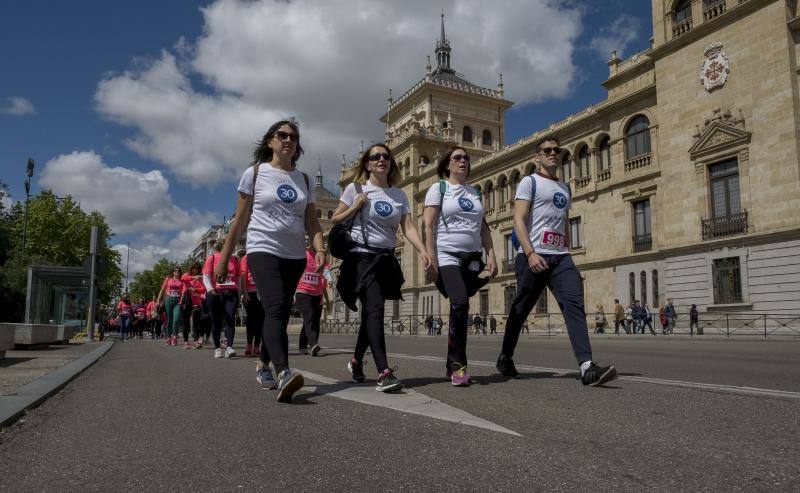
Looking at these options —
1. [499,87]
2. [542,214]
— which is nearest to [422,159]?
[499,87]

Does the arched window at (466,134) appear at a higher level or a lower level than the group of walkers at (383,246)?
higher

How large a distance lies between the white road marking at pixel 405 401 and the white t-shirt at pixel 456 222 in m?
1.35

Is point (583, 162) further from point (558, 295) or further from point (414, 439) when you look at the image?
point (414, 439)

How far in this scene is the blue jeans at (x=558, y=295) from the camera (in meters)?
4.91

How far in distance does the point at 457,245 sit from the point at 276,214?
159 centimetres

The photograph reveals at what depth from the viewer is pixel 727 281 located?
2361 centimetres

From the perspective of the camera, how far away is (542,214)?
5.35 metres

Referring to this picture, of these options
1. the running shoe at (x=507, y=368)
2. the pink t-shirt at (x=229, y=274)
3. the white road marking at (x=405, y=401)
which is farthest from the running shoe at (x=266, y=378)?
the pink t-shirt at (x=229, y=274)

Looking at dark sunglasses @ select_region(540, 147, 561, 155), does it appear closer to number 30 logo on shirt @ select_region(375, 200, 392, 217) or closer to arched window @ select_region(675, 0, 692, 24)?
number 30 logo on shirt @ select_region(375, 200, 392, 217)

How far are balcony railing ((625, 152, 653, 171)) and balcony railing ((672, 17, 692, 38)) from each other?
537cm

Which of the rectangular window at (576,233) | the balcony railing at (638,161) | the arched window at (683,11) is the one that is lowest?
the rectangular window at (576,233)

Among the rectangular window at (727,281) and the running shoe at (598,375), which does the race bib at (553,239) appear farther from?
the rectangular window at (727,281)

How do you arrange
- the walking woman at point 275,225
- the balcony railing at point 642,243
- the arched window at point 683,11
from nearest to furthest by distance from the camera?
1. the walking woman at point 275,225
2. the arched window at point 683,11
3. the balcony railing at point 642,243

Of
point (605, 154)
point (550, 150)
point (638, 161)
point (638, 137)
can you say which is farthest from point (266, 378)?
point (605, 154)
